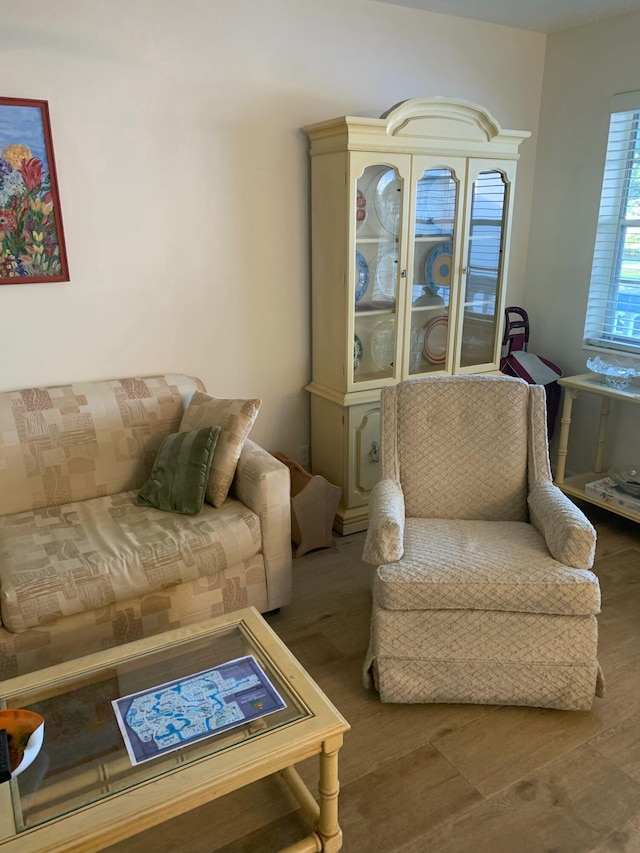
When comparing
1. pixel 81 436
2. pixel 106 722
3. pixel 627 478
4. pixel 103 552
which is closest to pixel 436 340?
pixel 627 478

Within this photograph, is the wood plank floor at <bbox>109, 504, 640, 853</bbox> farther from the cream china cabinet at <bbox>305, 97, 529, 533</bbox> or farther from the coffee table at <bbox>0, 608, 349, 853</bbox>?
the cream china cabinet at <bbox>305, 97, 529, 533</bbox>

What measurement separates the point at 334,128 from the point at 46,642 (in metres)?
2.23

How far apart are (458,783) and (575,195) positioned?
2985 mm

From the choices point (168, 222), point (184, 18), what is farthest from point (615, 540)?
point (184, 18)

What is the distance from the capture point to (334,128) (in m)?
2.71

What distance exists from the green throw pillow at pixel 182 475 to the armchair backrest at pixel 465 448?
67cm

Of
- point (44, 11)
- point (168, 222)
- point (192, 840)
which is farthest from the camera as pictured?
point (168, 222)

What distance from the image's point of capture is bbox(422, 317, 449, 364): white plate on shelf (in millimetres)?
3244

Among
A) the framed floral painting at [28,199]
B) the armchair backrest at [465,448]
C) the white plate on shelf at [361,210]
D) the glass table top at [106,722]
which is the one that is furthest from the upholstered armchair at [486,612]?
the framed floral painting at [28,199]

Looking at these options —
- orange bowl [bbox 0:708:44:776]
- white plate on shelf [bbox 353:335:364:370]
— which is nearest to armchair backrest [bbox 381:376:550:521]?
white plate on shelf [bbox 353:335:364:370]

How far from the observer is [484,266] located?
3.32m

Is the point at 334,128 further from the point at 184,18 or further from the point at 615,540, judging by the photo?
the point at 615,540

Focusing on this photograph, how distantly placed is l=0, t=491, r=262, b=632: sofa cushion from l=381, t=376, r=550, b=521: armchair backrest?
0.61 m

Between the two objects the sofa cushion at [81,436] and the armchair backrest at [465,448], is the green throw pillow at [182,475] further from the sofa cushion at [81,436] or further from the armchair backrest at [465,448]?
the armchair backrest at [465,448]
